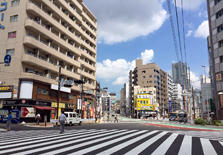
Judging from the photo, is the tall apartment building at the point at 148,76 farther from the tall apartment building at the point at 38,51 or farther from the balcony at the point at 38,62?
the balcony at the point at 38,62

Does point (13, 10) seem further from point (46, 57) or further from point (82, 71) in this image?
point (82, 71)

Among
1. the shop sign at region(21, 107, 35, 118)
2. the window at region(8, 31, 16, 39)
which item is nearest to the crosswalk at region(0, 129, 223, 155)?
the shop sign at region(21, 107, 35, 118)

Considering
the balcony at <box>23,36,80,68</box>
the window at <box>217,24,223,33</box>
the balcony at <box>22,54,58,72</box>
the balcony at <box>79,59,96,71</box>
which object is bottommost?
the balcony at <box>22,54,58,72</box>

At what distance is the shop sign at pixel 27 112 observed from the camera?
25427 millimetres

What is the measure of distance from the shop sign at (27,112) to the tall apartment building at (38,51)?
1.94 ft

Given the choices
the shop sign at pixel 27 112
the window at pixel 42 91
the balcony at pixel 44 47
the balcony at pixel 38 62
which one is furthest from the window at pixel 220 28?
the shop sign at pixel 27 112

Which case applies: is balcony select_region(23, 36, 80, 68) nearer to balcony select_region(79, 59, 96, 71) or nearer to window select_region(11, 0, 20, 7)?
balcony select_region(79, 59, 96, 71)

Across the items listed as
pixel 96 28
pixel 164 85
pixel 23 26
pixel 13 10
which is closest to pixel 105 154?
pixel 23 26

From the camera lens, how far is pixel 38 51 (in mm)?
29109

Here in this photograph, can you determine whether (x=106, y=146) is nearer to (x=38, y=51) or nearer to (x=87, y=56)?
(x=38, y=51)

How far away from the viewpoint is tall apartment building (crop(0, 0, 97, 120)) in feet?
86.3

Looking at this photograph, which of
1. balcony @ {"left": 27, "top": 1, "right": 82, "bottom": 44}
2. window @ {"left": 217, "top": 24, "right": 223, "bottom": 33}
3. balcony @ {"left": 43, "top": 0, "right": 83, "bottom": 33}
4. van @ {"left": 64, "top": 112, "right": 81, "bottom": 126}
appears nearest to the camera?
van @ {"left": 64, "top": 112, "right": 81, "bottom": 126}

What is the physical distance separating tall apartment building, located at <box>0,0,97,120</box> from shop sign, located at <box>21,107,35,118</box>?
592 millimetres

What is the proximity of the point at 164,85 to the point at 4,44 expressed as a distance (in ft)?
306
